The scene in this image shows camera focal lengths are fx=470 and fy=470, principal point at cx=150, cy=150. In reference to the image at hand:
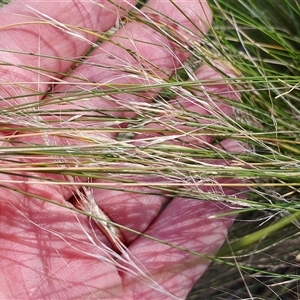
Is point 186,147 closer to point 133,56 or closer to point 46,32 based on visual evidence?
point 133,56

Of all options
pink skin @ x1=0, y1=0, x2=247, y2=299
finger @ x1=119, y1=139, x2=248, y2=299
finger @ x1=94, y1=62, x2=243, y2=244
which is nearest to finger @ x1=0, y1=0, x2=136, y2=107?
pink skin @ x1=0, y1=0, x2=247, y2=299

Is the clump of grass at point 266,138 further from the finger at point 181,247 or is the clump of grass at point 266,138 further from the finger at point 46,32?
the finger at point 46,32

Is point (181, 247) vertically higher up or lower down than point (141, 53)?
lower down

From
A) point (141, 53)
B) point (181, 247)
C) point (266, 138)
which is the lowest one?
point (181, 247)

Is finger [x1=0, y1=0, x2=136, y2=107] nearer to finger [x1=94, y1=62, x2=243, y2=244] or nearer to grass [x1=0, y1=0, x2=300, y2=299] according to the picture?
grass [x1=0, y1=0, x2=300, y2=299]

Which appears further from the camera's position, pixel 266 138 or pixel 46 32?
pixel 46 32

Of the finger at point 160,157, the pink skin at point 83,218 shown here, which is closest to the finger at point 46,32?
the pink skin at point 83,218

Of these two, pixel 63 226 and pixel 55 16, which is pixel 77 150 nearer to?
pixel 63 226

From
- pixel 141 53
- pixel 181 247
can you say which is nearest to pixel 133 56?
pixel 141 53
